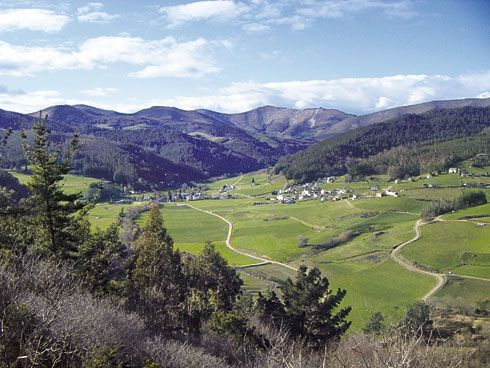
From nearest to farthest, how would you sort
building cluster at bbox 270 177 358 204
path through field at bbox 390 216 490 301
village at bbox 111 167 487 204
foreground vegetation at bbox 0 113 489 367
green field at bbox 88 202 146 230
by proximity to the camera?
foreground vegetation at bbox 0 113 489 367 < path through field at bbox 390 216 490 301 < green field at bbox 88 202 146 230 < village at bbox 111 167 487 204 < building cluster at bbox 270 177 358 204

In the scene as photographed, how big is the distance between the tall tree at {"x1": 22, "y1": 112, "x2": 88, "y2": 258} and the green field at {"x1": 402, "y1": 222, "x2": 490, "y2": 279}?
4629 centimetres

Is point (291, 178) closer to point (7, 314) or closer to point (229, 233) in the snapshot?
point (229, 233)

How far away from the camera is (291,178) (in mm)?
152875

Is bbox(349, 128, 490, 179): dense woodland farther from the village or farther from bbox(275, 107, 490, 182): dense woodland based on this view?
the village

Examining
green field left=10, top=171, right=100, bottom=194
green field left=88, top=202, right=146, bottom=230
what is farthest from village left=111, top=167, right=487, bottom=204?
green field left=88, top=202, right=146, bottom=230

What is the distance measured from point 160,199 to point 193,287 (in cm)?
9803

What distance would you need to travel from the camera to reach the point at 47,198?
20.2 meters

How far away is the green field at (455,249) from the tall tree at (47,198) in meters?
46.3

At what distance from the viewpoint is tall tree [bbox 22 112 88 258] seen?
65.5ft

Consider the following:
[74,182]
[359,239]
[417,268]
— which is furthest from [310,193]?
[74,182]

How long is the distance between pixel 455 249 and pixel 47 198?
54174mm

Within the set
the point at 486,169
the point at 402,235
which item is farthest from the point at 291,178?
the point at 402,235

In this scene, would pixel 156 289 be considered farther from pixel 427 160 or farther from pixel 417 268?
pixel 427 160

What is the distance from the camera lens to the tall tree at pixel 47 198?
786 inches
